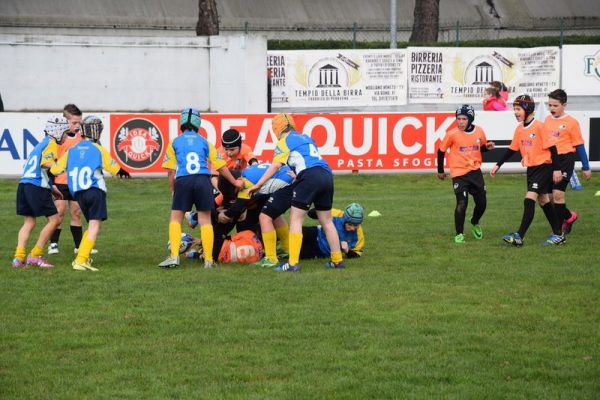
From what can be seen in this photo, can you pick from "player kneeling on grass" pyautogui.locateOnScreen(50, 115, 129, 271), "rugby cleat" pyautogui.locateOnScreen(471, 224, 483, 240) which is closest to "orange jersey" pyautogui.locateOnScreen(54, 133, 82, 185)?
"player kneeling on grass" pyautogui.locateOnScreen(50, 115, 129, 271)

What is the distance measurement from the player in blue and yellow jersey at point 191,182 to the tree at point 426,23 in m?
25.7

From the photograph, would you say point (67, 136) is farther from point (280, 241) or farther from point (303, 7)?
point (303, 7)

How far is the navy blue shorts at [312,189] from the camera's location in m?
11.8

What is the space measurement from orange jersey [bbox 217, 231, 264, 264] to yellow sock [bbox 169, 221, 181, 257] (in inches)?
28.9

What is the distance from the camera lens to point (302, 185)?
11.8 meters

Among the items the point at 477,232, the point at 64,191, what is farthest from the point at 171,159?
the point at 477,232

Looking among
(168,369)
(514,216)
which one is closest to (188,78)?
(514,216)

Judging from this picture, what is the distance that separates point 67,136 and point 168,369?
6.26 metres

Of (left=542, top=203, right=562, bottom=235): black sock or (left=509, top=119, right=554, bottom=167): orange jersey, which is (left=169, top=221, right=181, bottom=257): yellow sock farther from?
(left=542, top=203, right=562, bottom=235): black sock

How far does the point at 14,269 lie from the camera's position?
12172 millimetres

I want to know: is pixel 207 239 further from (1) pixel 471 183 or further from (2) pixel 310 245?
(1) pixel 471 183

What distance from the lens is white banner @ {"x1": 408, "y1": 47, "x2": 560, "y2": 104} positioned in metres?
31.8

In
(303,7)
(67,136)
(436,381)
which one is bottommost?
(436,381)

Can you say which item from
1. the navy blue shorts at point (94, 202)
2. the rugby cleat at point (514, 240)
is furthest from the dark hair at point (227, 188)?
the rugby cleat at point (514, 240)
